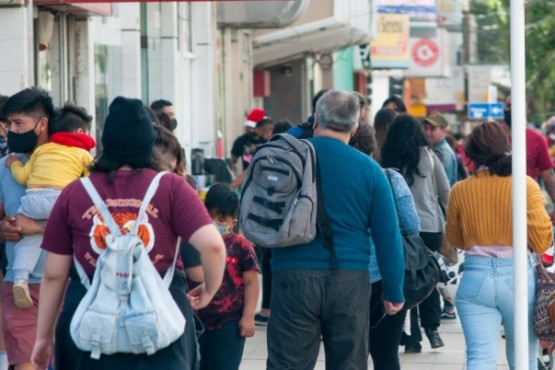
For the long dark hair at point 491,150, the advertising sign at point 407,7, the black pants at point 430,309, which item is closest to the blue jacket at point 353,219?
the long dark hair at point 491,150

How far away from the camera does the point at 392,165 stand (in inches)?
390

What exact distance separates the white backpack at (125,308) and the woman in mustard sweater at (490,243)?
251 cm

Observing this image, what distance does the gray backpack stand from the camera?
6.57 m

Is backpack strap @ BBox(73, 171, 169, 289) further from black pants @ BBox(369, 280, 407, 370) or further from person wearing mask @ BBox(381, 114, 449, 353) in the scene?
person wearing mask @ BBox(381, 114, 449, 353)

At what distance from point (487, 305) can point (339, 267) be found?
1.05 m

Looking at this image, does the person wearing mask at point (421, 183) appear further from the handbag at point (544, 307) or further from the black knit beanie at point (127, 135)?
the black knit beanie at point (127, 135)

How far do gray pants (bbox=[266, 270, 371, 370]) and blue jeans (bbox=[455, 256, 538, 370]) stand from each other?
0.73 meters

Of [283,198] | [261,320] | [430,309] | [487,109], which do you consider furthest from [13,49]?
[487,109]

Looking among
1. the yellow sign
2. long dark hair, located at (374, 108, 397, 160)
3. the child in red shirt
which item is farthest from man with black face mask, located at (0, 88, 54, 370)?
the yellow sign

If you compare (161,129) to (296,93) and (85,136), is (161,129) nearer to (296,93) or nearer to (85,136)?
(85,136)

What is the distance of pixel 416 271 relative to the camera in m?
7.74

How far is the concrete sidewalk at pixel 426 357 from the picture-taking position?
391 inches

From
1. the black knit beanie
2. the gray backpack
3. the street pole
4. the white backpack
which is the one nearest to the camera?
the white backpack

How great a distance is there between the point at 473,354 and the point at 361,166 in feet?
4.28
